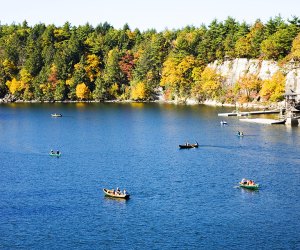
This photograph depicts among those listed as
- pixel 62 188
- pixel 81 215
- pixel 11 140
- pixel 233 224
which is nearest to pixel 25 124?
pixel 11 140

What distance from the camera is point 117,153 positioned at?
328ft

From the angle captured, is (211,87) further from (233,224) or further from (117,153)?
(233,224)

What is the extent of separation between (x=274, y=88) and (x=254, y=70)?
1919cm

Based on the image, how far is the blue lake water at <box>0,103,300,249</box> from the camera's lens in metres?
56.7

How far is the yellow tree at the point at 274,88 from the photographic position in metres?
163

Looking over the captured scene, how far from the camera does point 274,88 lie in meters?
166

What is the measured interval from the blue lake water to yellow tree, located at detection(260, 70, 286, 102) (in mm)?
36628

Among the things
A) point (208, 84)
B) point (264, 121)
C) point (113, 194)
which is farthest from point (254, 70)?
point (113, 194)

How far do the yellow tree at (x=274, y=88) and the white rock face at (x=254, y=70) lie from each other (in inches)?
72.1

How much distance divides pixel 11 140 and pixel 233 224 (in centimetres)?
6826

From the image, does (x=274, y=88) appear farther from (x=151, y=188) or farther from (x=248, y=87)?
(x=151, y=188)

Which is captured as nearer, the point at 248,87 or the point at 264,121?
Answer: the point at 264,121

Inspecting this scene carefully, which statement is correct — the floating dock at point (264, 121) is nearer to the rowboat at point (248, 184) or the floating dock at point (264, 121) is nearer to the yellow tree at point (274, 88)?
the yellow tree at point (274, 88)

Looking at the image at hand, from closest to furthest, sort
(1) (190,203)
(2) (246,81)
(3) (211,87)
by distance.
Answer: (1) (190,203) → (2) (246,81) → (3) (211,87)
